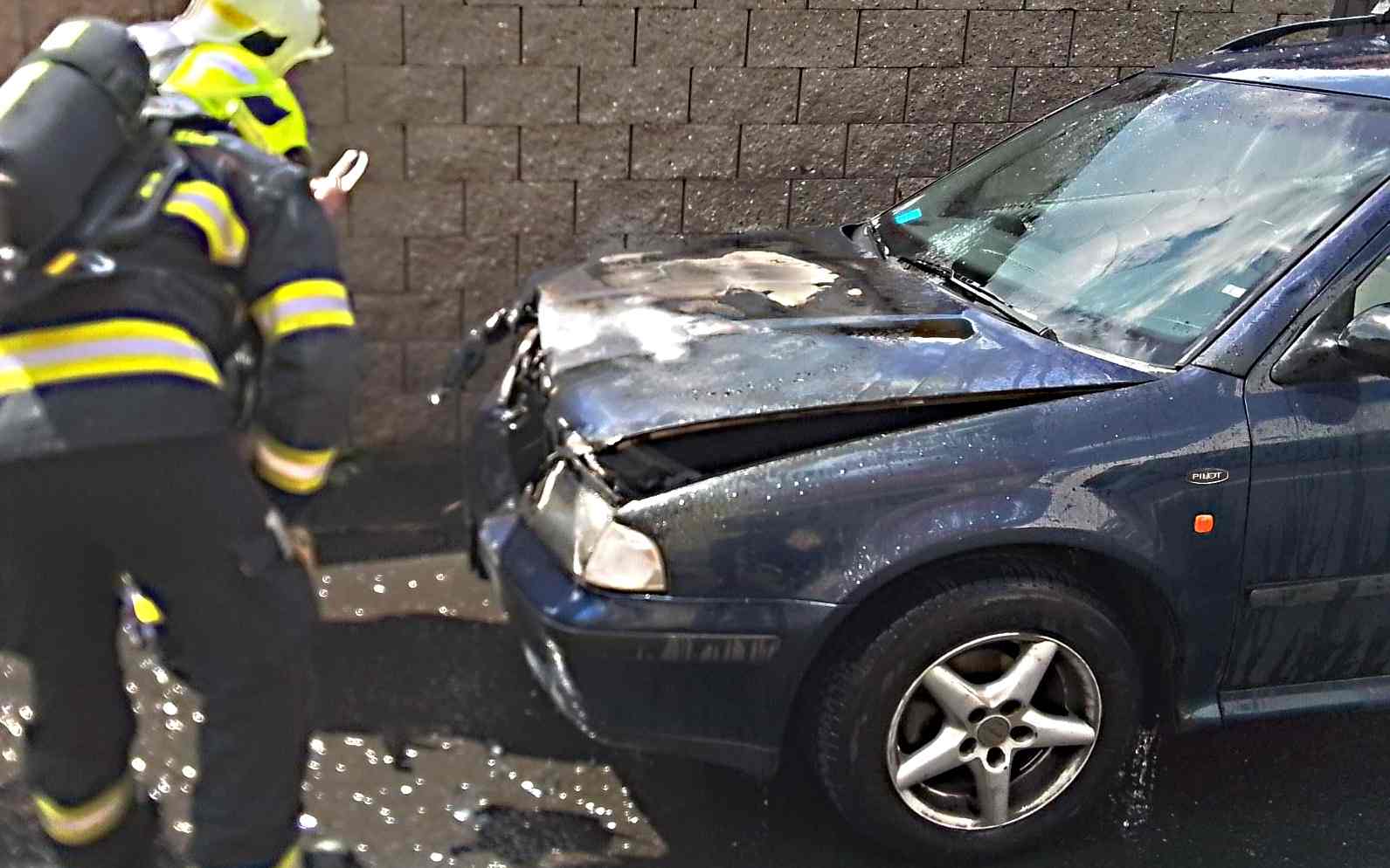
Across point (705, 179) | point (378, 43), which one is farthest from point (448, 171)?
point (705, 179)

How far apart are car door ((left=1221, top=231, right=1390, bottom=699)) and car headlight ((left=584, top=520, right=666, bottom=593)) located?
51.3 inches

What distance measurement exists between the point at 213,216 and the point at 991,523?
5.36 feet

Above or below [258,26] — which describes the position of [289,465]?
below

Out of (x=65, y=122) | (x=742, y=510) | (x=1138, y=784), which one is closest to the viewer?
(x=65, y=122)

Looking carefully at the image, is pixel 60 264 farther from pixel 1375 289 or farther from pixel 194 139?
pixel 1375 289

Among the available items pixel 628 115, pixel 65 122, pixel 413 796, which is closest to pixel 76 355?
pixel 65 122

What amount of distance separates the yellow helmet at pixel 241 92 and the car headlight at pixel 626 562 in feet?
4.91

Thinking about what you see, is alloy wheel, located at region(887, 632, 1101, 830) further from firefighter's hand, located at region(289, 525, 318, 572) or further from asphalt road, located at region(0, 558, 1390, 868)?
firefighter's hand, located at region(289, 525, 318, 572)

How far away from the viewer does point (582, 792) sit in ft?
10.9

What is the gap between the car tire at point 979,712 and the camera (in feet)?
9.45

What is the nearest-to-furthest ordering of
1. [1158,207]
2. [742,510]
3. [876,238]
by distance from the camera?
[742,510], [1158,207], [876,238]

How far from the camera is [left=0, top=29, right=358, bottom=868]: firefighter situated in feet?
7.59

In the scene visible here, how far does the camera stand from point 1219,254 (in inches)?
128

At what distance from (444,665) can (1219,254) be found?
93.3 inches
